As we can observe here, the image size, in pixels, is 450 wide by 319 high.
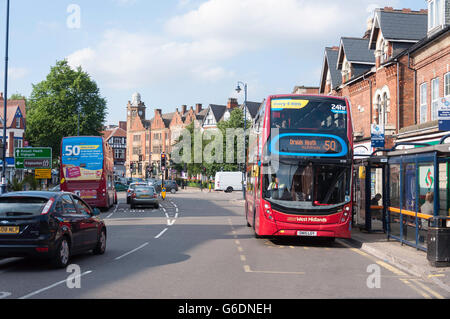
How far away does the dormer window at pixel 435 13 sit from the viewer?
79.0 feet

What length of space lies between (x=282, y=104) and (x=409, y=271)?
6.10 metres

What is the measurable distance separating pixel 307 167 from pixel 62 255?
7198 millimetres

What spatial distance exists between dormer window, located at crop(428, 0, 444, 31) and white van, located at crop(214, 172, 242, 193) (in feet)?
165

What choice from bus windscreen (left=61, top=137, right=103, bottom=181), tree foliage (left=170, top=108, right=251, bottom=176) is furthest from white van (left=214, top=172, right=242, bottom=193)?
bus windscreen (left=61, top=137, right=103, bottom=181)

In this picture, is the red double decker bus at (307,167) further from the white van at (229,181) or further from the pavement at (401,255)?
the white van at (229,181)

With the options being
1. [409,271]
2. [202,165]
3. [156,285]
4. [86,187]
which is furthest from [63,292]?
[202,165]

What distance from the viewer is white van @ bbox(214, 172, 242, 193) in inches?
2933

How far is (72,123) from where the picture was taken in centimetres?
6475

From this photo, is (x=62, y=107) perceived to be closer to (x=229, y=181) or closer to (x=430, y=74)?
(x=229, y=181)

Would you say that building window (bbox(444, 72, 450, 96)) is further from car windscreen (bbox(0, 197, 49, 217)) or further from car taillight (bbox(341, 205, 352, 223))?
car windscreen (bbox(0, 197, 49, 217))

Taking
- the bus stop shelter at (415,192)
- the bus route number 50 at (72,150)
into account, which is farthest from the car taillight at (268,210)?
the bus route number 50 at (72,150)

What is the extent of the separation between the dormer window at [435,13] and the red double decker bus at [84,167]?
58.3 ft
